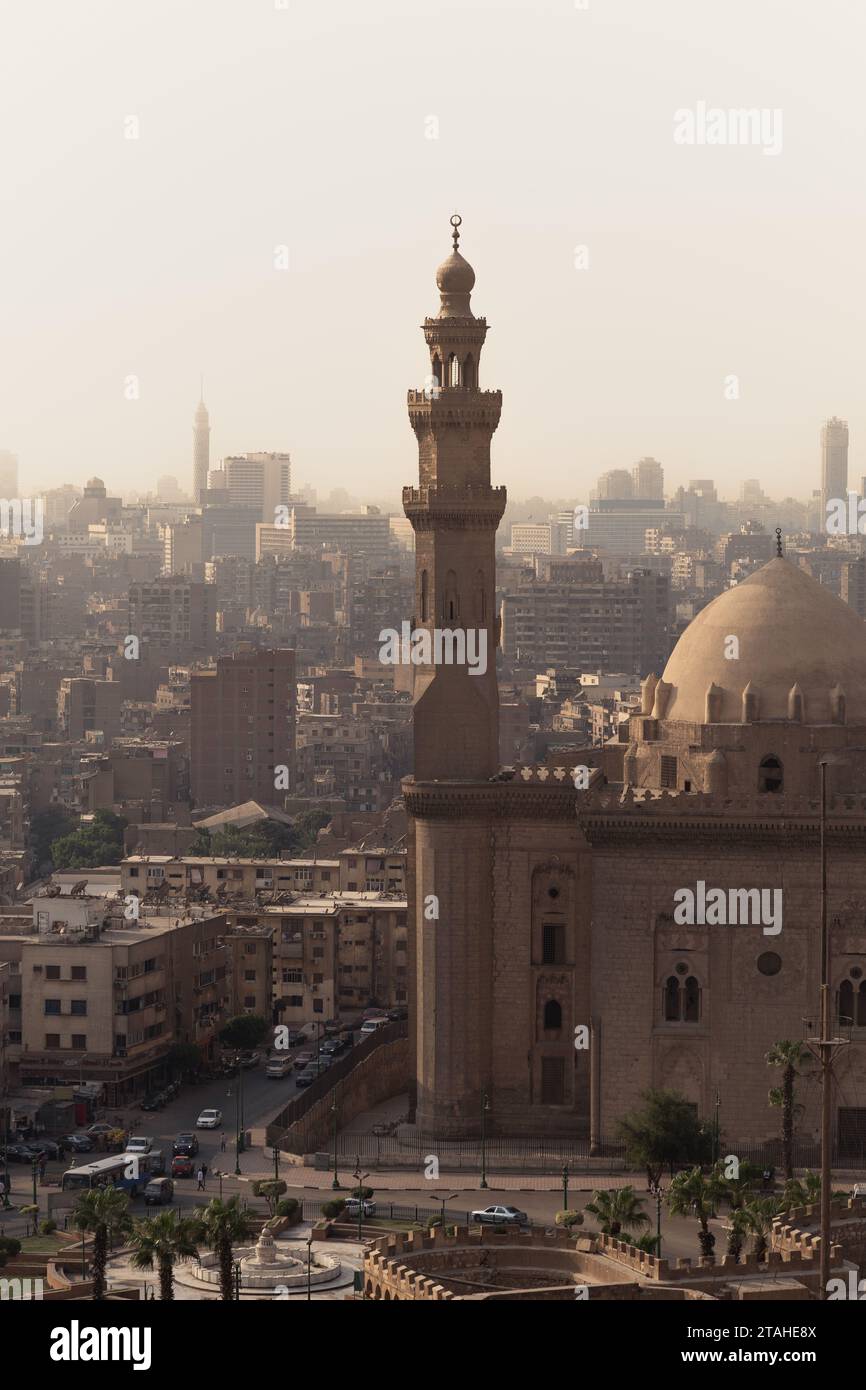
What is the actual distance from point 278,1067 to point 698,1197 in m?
20.4

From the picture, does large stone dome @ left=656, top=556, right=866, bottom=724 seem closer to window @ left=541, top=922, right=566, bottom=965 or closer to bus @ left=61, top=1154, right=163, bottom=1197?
window @ left=541, top=922, right=566, bottom=965

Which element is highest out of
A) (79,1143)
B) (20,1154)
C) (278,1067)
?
(278,1067)

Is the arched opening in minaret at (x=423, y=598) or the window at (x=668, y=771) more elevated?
the arched opening in minaret at (x=423, y=598)

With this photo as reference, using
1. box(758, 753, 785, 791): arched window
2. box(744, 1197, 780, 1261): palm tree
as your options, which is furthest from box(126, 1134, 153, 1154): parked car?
box(744, 1197, 780, 1261): palm tree

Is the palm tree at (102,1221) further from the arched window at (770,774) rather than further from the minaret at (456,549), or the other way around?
the arched window at (770,774)

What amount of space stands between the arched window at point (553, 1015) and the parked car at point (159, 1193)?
7.72m

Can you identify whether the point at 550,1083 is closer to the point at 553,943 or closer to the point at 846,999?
the point at 553,943

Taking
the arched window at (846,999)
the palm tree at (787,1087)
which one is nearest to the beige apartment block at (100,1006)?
the palm tree at (787,1087)

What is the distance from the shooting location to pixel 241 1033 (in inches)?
2635

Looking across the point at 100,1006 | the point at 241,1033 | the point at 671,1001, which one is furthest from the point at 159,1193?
the point at 241,1033

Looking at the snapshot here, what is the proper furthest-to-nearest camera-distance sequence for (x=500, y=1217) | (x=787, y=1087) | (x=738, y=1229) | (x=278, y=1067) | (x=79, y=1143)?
(x=278, y=1067) < (x=79, y=1143) < (x=787, y=1087) < (x=500, y=1217) < (x=738, y=1229)

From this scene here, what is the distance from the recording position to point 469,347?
56500 mm

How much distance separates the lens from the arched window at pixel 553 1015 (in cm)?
5575

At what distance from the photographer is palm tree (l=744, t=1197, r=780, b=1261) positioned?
41.1m
